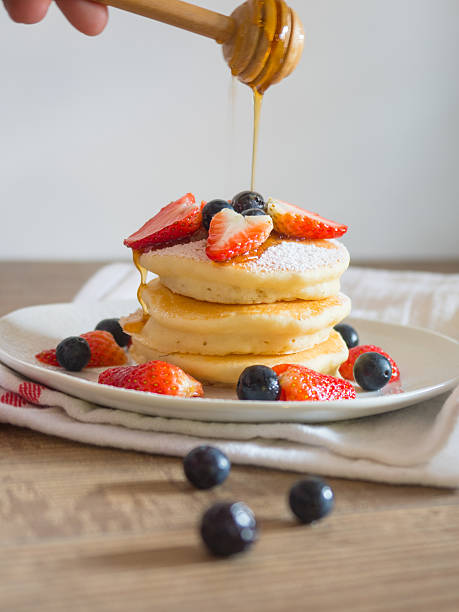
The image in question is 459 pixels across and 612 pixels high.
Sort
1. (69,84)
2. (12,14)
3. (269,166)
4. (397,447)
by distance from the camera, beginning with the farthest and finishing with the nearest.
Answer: (269,166) < (69,84) < (12,14) < (397,447)

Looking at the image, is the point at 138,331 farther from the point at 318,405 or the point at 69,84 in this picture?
the point at 69,84

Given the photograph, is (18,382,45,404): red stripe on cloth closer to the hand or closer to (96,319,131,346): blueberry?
(96,319,131,346): blueberry

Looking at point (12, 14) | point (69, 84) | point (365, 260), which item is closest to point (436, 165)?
point (365, 260)

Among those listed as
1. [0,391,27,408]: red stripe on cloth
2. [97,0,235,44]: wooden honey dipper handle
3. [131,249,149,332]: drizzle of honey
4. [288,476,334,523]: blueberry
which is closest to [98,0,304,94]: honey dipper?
[97,0,235,44]: wooden honey dipper handle

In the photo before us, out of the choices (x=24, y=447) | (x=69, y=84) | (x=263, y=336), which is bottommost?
(x=24, y=447)

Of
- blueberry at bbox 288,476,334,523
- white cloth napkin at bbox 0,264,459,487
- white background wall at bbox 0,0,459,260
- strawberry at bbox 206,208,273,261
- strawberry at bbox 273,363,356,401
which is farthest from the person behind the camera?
white background wall at bbox 0,0,459,260

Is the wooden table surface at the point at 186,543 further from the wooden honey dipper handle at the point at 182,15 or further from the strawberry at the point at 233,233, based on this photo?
the wooden honey dipper handle at the point at 182,15

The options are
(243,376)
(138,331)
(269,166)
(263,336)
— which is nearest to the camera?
(243,376)

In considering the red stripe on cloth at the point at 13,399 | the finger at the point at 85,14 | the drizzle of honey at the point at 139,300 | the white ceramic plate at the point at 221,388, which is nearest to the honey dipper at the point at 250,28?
the finger at the point at 85,14
